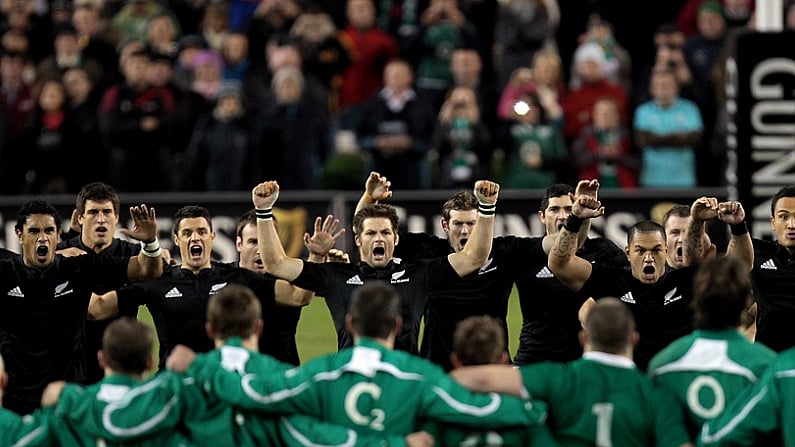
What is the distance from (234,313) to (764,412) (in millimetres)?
2784

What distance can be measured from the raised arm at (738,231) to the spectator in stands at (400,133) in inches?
343

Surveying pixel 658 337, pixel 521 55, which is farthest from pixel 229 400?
pixel 521 55

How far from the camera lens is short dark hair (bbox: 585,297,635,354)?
906 centimetres

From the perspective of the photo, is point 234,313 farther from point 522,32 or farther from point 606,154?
point 522,32

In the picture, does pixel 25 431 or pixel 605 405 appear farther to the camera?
pixel 25 431

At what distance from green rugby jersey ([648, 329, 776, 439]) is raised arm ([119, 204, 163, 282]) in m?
3.76

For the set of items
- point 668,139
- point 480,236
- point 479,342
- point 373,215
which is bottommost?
point 479,342

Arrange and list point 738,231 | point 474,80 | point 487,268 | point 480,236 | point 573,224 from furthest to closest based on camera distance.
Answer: point 474,80
point 487,268
point 480,236
point 738,231
point 573,224

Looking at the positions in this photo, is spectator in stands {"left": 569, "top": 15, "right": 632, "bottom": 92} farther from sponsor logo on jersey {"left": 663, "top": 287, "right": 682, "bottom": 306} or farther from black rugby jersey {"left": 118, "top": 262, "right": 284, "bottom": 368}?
black rugby jersey {"left": 118, "top": 262, "right": 284, "bottom": 368}

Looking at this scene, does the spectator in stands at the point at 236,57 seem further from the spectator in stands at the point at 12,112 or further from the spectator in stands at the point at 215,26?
the spectator in stands at the point at 12,112

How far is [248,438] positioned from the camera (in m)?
9.44

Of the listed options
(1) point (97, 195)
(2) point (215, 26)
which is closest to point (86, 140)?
(2) point (215, 26)

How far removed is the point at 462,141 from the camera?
19609mm

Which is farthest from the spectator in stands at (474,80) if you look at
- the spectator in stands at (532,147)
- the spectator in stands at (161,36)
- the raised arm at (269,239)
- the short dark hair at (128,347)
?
the short dark hair at (128,347)
